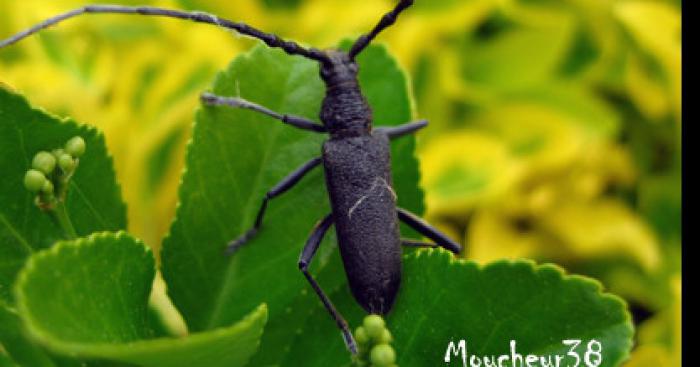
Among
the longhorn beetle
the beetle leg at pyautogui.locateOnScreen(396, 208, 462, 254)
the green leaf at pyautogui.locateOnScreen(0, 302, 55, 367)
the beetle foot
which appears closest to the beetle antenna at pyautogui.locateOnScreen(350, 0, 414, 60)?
the longhorn beetle

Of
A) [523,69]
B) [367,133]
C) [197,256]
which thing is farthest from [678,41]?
[197,256]

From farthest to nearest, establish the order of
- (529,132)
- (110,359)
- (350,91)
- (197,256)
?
(529,132), (350,91), (197,256), (110,359)

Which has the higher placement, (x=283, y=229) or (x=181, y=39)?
(x=181, y=39)

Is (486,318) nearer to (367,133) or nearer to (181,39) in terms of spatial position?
(367,133)

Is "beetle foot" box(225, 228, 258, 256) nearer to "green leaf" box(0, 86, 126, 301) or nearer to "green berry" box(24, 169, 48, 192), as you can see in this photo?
"green leaf" box(0, 86, 126, 301)

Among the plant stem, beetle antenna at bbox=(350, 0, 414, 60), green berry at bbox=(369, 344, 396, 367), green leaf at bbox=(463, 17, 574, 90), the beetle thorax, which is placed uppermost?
green leaf at bbox=(463, 17, 574, 90)

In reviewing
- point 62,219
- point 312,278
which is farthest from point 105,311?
point 312,278

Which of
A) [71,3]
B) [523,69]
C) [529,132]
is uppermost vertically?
[71,3]
